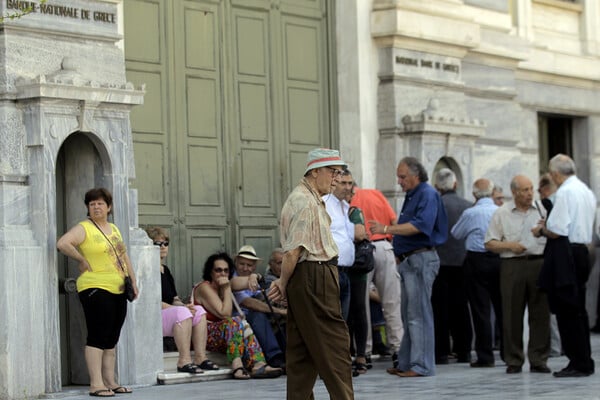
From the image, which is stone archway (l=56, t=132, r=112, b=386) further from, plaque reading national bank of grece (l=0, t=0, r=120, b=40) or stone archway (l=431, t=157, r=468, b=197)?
stone archway (l=431, t=157, r=468, b=197)

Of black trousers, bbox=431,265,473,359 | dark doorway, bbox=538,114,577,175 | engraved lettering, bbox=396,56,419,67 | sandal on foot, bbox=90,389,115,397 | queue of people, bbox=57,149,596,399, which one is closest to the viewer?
sandal on foot, bbox=90,389,115,397

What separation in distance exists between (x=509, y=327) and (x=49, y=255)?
443 cm

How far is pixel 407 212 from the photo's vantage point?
13.9 m

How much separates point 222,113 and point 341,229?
103 inches

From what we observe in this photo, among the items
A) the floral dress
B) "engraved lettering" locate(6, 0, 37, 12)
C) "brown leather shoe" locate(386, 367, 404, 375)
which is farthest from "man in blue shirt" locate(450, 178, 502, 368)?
"engraved lettering" locate(6, 0, 37, 12)

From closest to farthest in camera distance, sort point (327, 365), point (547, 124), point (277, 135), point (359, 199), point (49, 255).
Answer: point (327, 365), point (49, 255), point (359, 199), point (277, 135), point (547, 124)

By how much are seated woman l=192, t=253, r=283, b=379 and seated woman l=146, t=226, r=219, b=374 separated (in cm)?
22

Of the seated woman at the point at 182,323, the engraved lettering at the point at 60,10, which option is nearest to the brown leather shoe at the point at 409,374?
the seated woman at the point at 182,323

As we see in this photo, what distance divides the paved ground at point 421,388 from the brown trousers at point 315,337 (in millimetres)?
1915

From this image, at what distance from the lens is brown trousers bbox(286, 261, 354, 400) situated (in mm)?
9781

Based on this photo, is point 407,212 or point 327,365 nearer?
point 327,365

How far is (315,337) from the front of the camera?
9.80 metres

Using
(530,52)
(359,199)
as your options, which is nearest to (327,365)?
(359,199)

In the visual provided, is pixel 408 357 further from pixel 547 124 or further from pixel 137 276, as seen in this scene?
pixel 547 124
